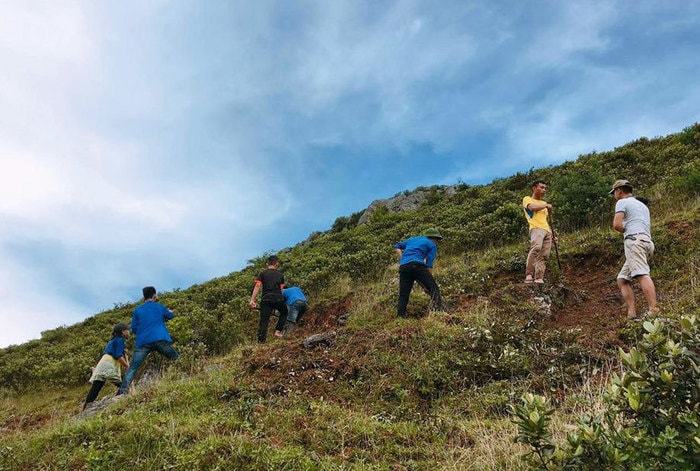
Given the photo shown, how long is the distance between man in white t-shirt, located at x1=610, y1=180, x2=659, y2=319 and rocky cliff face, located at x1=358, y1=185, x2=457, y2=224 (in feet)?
61.5

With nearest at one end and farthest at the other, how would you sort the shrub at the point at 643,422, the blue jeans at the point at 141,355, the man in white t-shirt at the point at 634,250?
the shrub at the point at 643,422 → the man in white t-shirt at the point at 634,250 → the blue jeans at the point at 141,355

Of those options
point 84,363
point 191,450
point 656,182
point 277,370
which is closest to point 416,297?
point 277,370

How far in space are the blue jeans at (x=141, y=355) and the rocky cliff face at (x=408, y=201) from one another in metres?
18.3

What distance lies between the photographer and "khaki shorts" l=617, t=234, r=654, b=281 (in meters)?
6.20

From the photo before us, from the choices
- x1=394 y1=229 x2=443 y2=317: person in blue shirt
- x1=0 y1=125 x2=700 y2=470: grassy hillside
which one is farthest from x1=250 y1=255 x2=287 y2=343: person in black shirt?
x1=394 y1=229 x2=443 y2=317: person in blue shirt

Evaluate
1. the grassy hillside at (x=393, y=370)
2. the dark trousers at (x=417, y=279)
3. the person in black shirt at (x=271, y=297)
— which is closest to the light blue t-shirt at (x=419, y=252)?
the dark trousers at (x=417, y=279)

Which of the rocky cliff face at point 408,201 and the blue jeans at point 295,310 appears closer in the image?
the blue jeans at point 295,310

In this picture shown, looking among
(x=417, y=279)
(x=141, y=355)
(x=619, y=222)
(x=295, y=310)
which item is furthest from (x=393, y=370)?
(x=141, y=355)

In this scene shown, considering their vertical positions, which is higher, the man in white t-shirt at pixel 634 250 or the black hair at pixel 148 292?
the black hair at pixel 148 292

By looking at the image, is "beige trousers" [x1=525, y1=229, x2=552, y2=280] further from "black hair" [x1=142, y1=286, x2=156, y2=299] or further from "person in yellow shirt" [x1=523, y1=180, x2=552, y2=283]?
"black hair" [x1=142, y1=286, x2=156, y2=299]

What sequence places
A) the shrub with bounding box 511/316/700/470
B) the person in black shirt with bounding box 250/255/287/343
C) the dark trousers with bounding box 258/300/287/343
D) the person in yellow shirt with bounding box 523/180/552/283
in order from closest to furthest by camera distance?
the shrub with bounding box 511/316/700/470 < the person in yellow shirt with bounding box 523/180/552/283 < the dark trousers with bounding box 258/300/287/343 < the person in black shirt with bounding box 250/255/287/343

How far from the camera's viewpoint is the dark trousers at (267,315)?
878 cm

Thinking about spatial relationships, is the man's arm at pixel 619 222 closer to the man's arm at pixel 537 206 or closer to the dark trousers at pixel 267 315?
the man's arm at pixel 537 206

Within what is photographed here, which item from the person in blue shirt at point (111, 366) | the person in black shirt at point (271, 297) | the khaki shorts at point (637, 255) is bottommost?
the person in blue shirt at point (111, 366)
